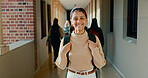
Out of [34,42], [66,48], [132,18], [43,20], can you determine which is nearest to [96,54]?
[66,48]

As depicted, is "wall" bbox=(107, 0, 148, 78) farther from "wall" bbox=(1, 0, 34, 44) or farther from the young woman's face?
"wall" bbox=(1, 0, 34, 44)

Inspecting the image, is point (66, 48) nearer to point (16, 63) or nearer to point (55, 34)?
point (16, 63)

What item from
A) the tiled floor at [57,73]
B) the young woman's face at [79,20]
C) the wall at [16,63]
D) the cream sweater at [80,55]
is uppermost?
the young woman's face at [79,20]

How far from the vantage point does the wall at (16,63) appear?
2961 mm

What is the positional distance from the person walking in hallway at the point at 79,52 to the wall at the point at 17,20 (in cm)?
313

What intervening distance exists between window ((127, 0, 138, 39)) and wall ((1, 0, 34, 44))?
2.62 m

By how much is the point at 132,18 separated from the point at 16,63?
3081 mm

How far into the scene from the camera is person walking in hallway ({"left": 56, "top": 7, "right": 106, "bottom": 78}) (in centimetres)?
198

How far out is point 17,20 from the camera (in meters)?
4.88

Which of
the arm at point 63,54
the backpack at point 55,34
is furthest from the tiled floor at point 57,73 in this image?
the arm at point 63,54

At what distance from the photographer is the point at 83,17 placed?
80.1 inches

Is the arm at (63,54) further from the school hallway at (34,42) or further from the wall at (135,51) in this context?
the wall at (135,51)

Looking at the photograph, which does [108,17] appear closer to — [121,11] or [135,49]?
[121,11]

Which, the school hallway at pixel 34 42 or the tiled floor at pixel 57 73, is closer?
the school hallway at pixel 34 42
